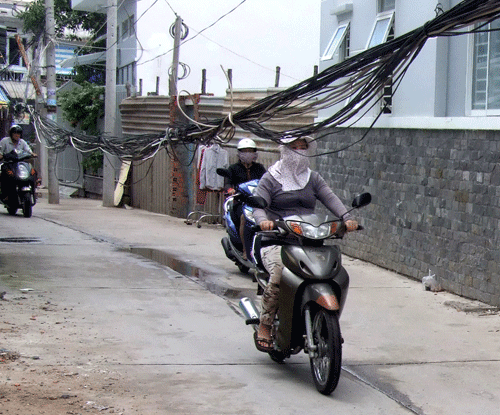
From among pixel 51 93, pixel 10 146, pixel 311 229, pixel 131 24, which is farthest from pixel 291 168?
pixel 131 24

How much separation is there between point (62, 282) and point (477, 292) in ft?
14.6

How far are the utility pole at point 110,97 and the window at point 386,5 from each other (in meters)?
11.5

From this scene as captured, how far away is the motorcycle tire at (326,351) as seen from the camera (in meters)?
5.31

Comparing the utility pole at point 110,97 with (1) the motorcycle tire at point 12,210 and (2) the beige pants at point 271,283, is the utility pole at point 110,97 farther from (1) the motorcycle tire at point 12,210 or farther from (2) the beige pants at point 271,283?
(2) the beige pants at point 271,283

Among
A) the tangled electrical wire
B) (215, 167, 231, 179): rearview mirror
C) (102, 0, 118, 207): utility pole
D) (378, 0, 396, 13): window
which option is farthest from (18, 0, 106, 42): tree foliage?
(215, 167, 231, 179): rearview mirror

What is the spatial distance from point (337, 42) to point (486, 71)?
3.32 m

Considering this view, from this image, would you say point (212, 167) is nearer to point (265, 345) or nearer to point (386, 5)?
point (386, 5)

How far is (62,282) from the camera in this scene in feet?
30.8

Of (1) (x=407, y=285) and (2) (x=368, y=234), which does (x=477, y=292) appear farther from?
(2) (x=368, y=234)

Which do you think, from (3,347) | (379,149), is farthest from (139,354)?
(379,149)

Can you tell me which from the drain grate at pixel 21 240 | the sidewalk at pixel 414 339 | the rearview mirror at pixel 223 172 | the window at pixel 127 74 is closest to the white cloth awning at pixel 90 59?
the window at pixel 127 74

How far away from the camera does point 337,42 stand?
1202 cm

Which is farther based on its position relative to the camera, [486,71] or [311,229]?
[486,71]

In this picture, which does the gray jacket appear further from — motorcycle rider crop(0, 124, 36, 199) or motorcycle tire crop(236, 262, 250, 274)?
motorcycle rider crop(0, 124, 36, 199)
